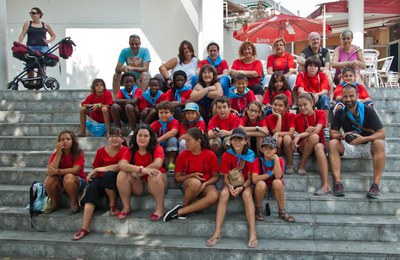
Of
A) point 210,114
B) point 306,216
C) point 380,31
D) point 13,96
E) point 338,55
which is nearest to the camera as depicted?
point 306,216

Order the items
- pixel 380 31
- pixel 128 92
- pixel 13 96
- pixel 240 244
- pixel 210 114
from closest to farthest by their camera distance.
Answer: pixel 240 244 < pixel 210 114 < pixel 128 92 < pixel 13 96 < pixel 380 31

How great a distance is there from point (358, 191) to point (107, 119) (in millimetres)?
3650

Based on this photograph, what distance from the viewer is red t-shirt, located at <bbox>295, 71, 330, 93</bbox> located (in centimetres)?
595

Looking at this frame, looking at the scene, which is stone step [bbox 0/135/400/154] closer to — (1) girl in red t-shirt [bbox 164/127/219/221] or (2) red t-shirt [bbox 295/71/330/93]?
(1) girl in red t-shirt [bbox 164/127/219/221]

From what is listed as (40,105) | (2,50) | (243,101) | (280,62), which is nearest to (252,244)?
(243,101)

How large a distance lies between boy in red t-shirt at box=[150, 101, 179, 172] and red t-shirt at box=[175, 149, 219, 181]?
0.47 meters

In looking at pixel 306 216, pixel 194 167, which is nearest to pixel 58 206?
pixel 194 167

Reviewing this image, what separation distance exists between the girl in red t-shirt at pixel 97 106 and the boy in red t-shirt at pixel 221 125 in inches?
71.5

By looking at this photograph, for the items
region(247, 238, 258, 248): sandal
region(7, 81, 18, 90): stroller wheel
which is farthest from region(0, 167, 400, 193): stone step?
region(7, 81, 18, 90): stroller wheel

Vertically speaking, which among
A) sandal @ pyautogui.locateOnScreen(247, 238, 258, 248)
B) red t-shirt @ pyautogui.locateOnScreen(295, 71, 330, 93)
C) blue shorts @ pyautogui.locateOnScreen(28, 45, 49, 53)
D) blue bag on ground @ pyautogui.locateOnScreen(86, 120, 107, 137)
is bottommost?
sandal @ pyautogui.locateOnScreen(247, 238, 258, 248)

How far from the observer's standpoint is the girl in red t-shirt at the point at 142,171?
4.47 meters

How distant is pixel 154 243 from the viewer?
4.23 m

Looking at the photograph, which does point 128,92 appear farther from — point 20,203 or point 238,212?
point 238,212

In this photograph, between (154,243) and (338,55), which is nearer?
(154,243)
